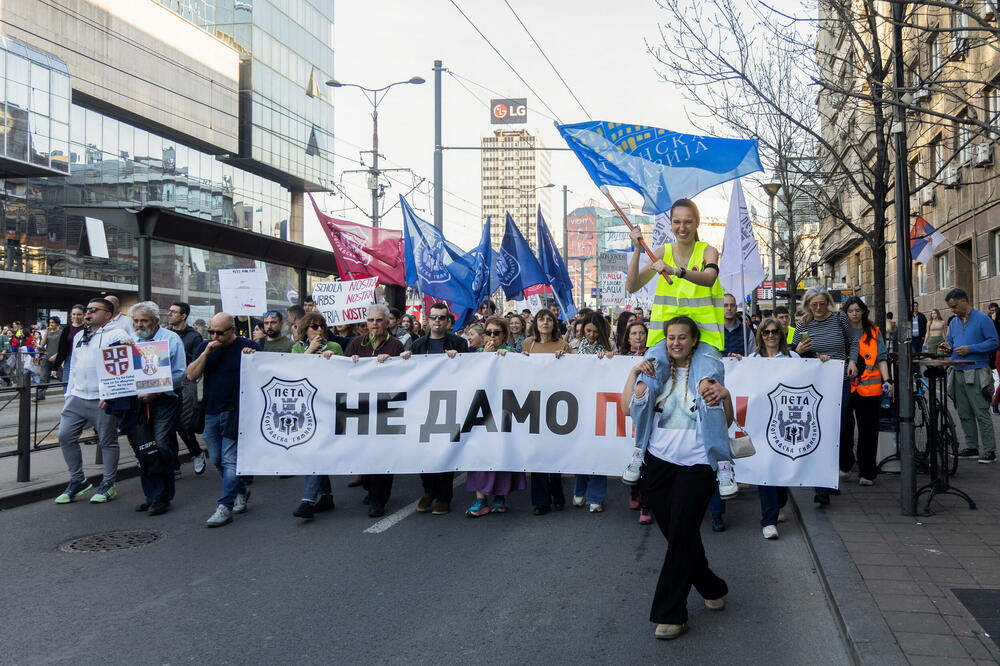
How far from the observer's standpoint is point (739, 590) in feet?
17.8

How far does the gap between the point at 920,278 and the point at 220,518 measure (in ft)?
87.7

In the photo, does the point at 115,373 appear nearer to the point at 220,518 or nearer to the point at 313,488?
the point at 220,518

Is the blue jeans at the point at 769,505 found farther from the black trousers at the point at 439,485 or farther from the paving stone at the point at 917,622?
the black trousers at the point at 439,485

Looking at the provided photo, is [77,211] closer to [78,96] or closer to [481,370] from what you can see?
[481,370]

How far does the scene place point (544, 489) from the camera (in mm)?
7648

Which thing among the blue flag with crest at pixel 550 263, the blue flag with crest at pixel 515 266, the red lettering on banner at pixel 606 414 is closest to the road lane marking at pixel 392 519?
the red lettering on banner at pixel 606 414

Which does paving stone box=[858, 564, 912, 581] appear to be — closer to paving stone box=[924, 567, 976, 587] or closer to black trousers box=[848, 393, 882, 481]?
paving stone box=[924, 567, 976, 587]

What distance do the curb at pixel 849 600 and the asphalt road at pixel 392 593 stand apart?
0.13 metres

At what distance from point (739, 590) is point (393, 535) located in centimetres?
273

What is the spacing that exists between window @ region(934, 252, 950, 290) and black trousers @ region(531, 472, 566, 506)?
2094 centimetres

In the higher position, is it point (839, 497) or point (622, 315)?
point (622, 315)

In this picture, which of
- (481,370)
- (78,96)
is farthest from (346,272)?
(78,96)

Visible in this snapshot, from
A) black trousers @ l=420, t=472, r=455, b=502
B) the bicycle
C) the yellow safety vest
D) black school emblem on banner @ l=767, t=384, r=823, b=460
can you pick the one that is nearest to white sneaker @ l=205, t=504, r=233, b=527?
black trousers @ l=420, t=472, r=455, b=502

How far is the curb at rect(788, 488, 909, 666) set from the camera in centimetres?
407
